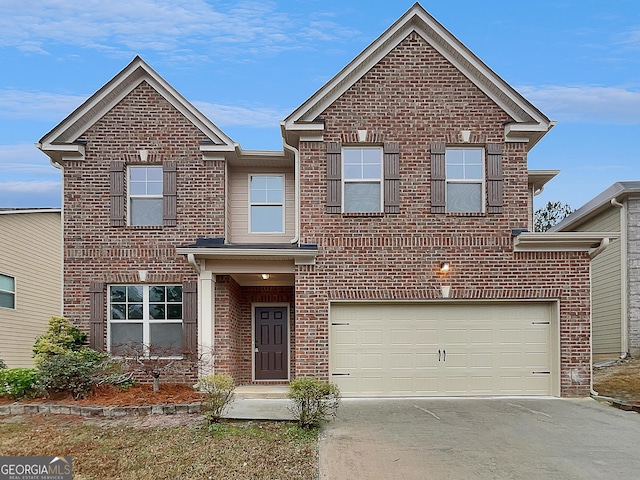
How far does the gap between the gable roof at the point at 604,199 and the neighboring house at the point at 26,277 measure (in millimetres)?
16379

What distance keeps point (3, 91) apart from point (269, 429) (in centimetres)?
1384

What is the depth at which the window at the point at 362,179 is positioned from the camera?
44.2 ft

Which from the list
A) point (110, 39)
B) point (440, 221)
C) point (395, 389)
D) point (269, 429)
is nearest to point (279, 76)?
point (110, 39)

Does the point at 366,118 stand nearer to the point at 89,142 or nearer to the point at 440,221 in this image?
the point at 440,221

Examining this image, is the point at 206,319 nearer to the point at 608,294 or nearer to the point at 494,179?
the point at 494,179

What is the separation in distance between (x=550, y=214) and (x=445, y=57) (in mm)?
29524

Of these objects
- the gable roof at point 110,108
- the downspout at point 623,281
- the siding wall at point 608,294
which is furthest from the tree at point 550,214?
the gable roof at point 110,108

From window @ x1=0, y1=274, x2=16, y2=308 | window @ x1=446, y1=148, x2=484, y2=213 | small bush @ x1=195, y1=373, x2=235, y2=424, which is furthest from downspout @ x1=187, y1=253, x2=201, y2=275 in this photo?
window @ x1=0, y1=274, x2=16, y2=308

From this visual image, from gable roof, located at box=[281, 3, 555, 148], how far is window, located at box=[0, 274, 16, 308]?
947cm

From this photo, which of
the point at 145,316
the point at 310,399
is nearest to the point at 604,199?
the point at 310,399

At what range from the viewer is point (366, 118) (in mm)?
13594

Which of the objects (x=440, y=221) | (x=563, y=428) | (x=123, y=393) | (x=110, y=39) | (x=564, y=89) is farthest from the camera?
(x=564, y=89)

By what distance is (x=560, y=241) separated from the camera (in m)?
13.2

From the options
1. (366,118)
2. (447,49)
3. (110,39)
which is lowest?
(366,118)
